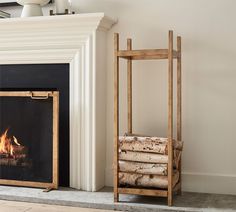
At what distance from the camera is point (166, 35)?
3104mm

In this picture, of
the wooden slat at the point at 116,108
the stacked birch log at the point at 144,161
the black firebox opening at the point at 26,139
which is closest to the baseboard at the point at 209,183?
the stacked birch log at the point at 144,161

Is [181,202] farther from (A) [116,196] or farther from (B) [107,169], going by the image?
(B) [107,169]

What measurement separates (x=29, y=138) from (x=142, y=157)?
92cm

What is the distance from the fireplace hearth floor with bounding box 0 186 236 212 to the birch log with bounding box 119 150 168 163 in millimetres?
276

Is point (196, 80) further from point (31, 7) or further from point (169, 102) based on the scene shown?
point (31, 7)

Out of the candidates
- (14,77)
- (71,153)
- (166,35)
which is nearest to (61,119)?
(71,153)

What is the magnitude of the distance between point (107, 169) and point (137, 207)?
61 cm

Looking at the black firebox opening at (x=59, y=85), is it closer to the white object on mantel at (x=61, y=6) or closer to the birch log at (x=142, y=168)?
the white object on mantel at (x=61, y=6)

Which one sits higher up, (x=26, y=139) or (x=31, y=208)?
(x=26, y=139)

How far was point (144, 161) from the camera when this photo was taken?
2.74 m

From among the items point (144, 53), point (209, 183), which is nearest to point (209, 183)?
point (209, 183)

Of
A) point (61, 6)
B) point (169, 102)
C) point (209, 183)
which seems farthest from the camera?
point (61, 6)

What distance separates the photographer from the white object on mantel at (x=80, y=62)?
3055 millimetres

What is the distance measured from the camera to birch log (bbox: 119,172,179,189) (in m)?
2.71
